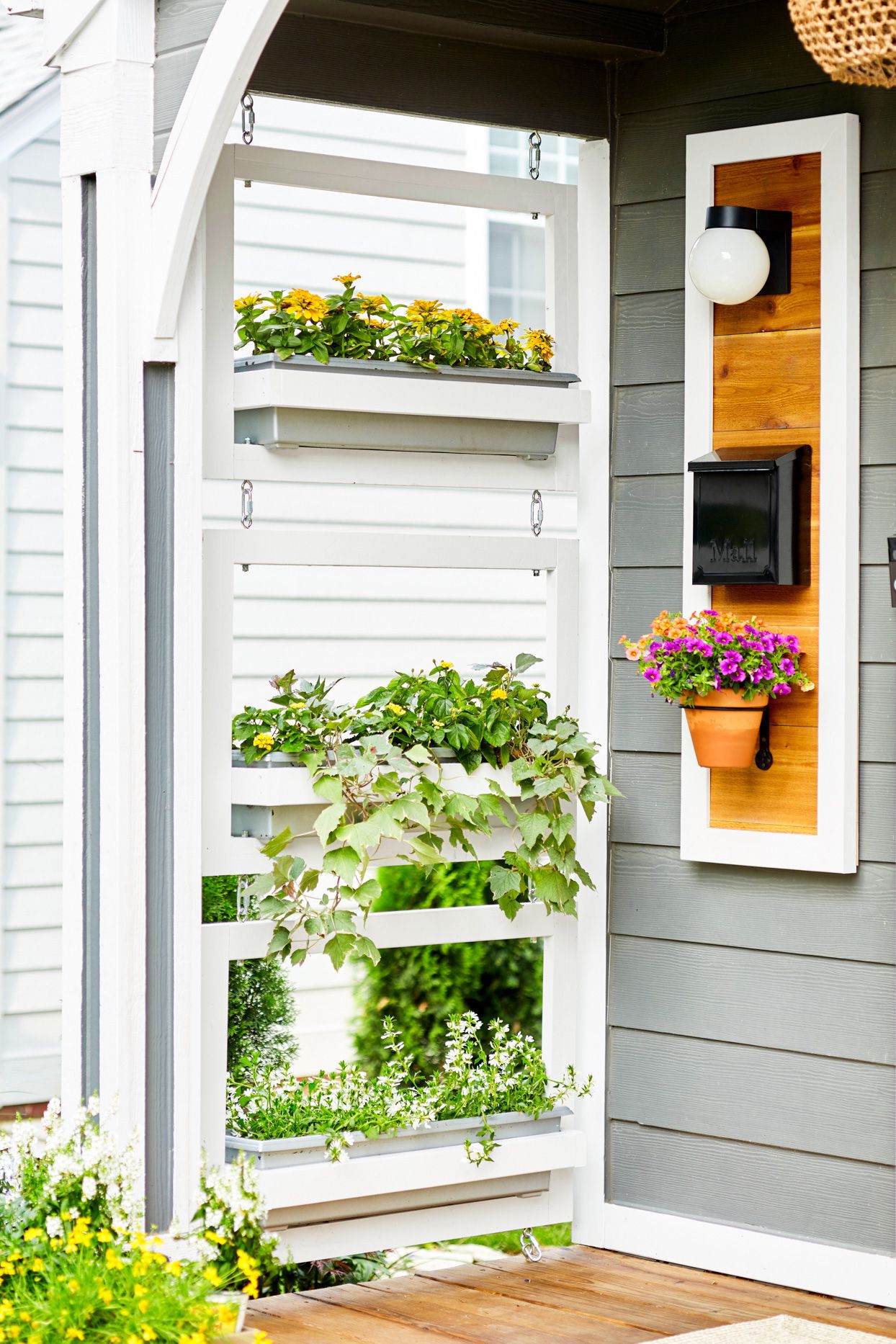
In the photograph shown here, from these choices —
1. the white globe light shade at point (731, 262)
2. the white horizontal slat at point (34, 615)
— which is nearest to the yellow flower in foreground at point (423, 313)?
the white globe light shade at point (731, 262)

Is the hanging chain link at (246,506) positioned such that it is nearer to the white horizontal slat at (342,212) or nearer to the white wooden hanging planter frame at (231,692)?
the white wooden hanging planter frame at (231,692)

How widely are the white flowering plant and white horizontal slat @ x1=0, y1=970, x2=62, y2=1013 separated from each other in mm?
375

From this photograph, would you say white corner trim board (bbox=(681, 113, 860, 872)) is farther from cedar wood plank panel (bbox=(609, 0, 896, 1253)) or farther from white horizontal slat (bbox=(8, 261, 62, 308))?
white horizontal slat (bbox=(8, 261, 62, 308))

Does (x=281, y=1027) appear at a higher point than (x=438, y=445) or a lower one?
lower

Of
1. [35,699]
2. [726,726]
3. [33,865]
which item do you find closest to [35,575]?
[35,699]

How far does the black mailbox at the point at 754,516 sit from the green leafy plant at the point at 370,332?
450mm

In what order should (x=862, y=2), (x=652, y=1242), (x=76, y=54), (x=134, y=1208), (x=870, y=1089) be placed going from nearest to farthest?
1. (x=862, y=2)
2. (x=134, y=1208)
3. (x=76, y=54)
4. (x=870, y=1089)
5. (x=652, y=1242)

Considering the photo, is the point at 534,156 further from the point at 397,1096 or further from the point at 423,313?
the point at 397,1096

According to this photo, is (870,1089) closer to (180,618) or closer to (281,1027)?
(281,1027)

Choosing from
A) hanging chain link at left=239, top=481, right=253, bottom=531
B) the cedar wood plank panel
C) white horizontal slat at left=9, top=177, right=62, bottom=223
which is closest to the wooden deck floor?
the cedar wood plank panel

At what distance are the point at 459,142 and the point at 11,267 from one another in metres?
2.54

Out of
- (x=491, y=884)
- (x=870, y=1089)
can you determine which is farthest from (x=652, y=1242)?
(x=491, y=884)

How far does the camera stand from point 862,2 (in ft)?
6.95

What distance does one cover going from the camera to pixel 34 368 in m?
3.23
